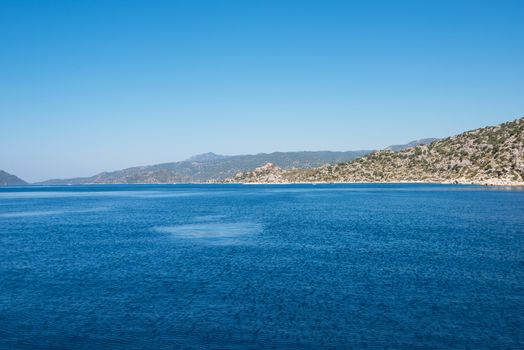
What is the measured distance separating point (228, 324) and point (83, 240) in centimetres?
5133

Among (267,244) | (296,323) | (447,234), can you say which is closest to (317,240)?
(267,244)

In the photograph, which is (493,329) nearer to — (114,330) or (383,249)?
(114,330)

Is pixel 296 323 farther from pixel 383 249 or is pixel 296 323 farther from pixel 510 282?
pixel 383 249

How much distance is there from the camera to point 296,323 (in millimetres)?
31344

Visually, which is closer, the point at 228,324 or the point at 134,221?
the point at 228,324

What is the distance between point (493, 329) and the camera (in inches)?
1157

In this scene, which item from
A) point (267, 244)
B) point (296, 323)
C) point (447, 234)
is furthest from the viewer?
point (447, 234)

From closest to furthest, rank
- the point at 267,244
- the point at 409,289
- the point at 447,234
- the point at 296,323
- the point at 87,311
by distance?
the point at 296,323
the point at 87,311
the point at 409,289
the point at 267,244
the point at 447,234

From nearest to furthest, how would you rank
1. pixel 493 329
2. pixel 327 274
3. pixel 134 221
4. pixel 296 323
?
1. pixel 493 329
2. pixel 296 323
3. pixel 327 274
4. pixel 134 221

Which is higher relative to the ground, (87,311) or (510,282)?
(87,311)

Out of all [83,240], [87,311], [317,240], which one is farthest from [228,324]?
[83,240]

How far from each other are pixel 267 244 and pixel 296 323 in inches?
1410

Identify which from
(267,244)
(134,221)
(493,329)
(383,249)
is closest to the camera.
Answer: (493,329)

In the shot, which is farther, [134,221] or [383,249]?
[134,221]
